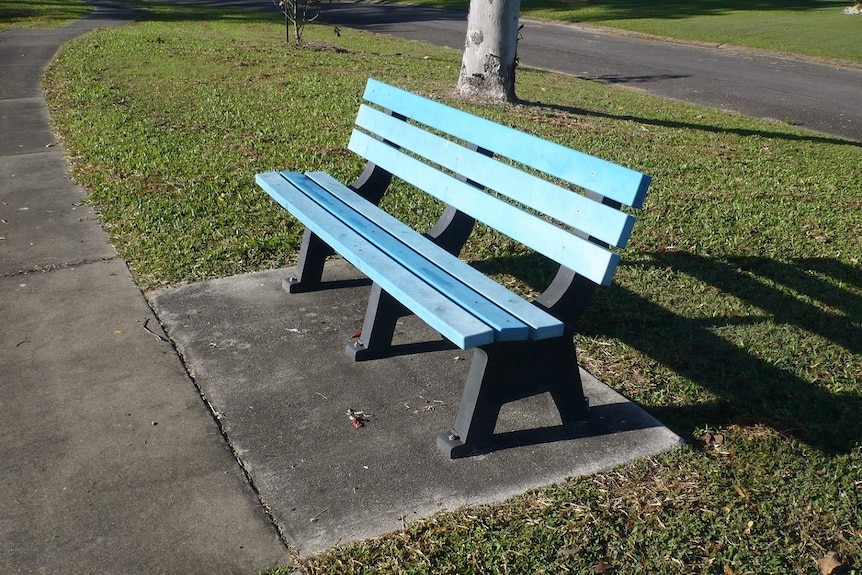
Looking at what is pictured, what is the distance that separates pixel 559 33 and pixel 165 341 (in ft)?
63.0

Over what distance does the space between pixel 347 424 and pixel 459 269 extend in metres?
0.78

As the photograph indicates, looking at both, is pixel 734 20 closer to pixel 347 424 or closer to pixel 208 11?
pixel 208 11

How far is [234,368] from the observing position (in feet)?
12.9

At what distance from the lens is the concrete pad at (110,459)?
2.81m

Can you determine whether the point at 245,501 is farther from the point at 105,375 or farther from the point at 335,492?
the point at 105,375

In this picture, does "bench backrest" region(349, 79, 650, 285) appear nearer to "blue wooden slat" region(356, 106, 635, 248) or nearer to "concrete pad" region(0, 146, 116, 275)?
"blue wooden slat" region(356, 106, 635, 248)

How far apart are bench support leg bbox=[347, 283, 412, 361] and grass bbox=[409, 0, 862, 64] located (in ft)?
54.8

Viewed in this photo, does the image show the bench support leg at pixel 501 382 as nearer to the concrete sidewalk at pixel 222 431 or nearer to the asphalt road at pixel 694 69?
the concrete sidewalk at pixel 222 431

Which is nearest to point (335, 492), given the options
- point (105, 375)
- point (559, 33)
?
point (105, 375)

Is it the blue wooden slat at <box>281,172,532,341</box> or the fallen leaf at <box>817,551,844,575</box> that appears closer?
the fallen leaf at <box>817,551,844,575</box>

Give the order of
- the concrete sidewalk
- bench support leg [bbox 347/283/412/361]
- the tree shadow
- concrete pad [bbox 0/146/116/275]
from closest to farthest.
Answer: the concrete sidewalk
bench support leg [bbox 347/283/412/361]
concrete pad [bbox 0/146/116/275]
the tree shadow

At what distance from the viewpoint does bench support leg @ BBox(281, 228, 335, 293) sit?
4.66m

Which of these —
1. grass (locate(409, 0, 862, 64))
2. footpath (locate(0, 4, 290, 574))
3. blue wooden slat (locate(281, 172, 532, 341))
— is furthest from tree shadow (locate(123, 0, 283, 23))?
blue wooden slat (locate(281, 172, 532, 341))

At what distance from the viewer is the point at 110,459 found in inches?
128
